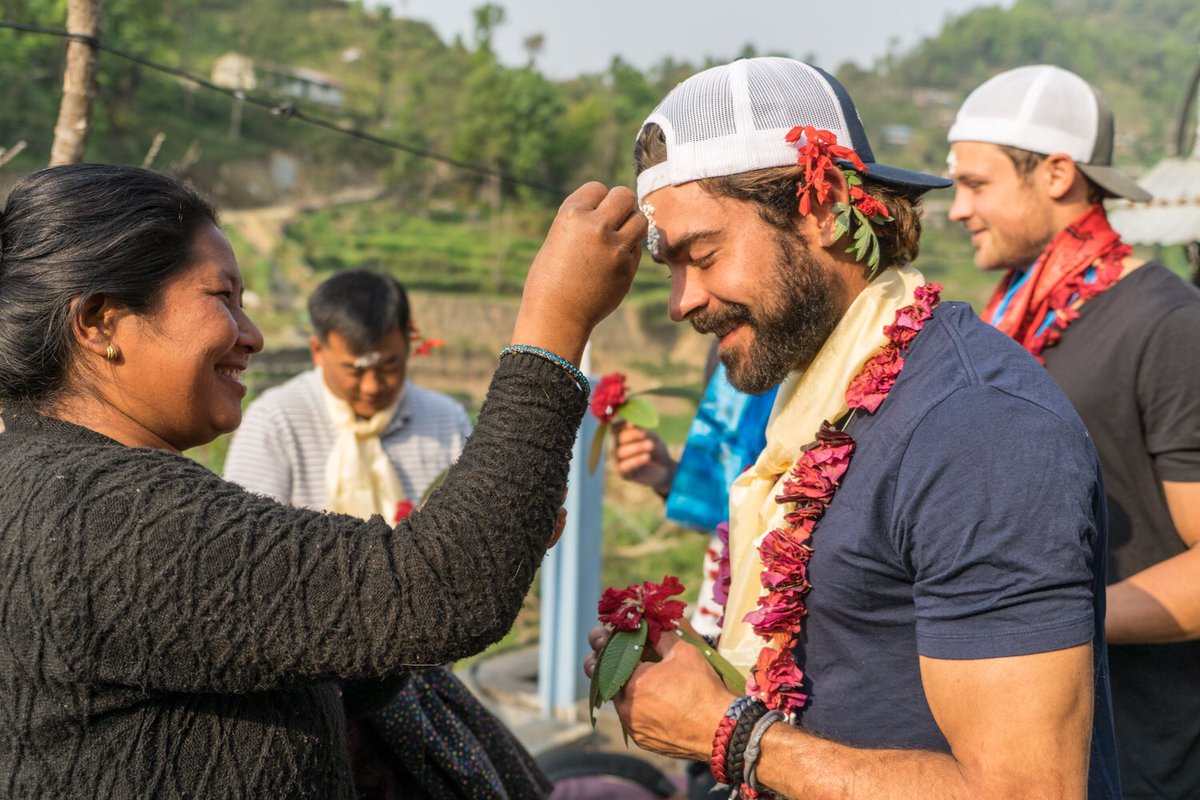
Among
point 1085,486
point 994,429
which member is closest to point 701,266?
point 994,429

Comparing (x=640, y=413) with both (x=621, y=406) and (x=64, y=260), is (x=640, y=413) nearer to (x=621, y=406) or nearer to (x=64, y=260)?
(x=621, y=406)

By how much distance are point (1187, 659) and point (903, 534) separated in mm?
1364

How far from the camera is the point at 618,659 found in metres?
1.82

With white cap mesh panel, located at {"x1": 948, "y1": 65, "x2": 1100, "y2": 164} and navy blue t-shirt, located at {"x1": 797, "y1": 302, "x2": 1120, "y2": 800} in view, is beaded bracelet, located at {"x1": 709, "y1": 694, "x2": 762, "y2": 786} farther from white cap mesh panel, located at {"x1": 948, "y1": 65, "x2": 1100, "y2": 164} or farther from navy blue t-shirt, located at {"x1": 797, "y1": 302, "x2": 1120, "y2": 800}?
white cap mesh panel, located at {"x1": 948, "y1": 65, "x2": 1100, "y2": 164}

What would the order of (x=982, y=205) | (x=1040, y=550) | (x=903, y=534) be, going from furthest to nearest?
1. (x=982, y=205)
2. (x=903, y=534)
3. (x=1040, y=550)

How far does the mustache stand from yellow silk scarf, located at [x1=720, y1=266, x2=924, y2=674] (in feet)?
0.54

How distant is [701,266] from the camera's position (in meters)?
2.01

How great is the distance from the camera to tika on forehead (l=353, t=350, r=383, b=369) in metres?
4.09

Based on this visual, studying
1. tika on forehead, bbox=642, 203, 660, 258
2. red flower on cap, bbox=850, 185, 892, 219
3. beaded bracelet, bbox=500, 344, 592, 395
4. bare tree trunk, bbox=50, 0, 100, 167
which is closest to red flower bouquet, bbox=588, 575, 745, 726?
beaded bracelet, bbox=500, 344, 592, 395

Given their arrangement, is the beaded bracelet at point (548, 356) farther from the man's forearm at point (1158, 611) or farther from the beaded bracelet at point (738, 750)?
the man's forearm at point (1158, 611)

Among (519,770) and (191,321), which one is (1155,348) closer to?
(519,770)

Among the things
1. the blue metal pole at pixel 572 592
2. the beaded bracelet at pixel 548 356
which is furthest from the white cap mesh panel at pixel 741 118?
the blue metal pole at pixel 572 592

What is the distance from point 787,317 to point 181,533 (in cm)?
114

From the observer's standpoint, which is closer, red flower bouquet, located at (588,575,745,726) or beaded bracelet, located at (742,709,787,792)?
beaded bracelet, located at (742,709,787,792)
